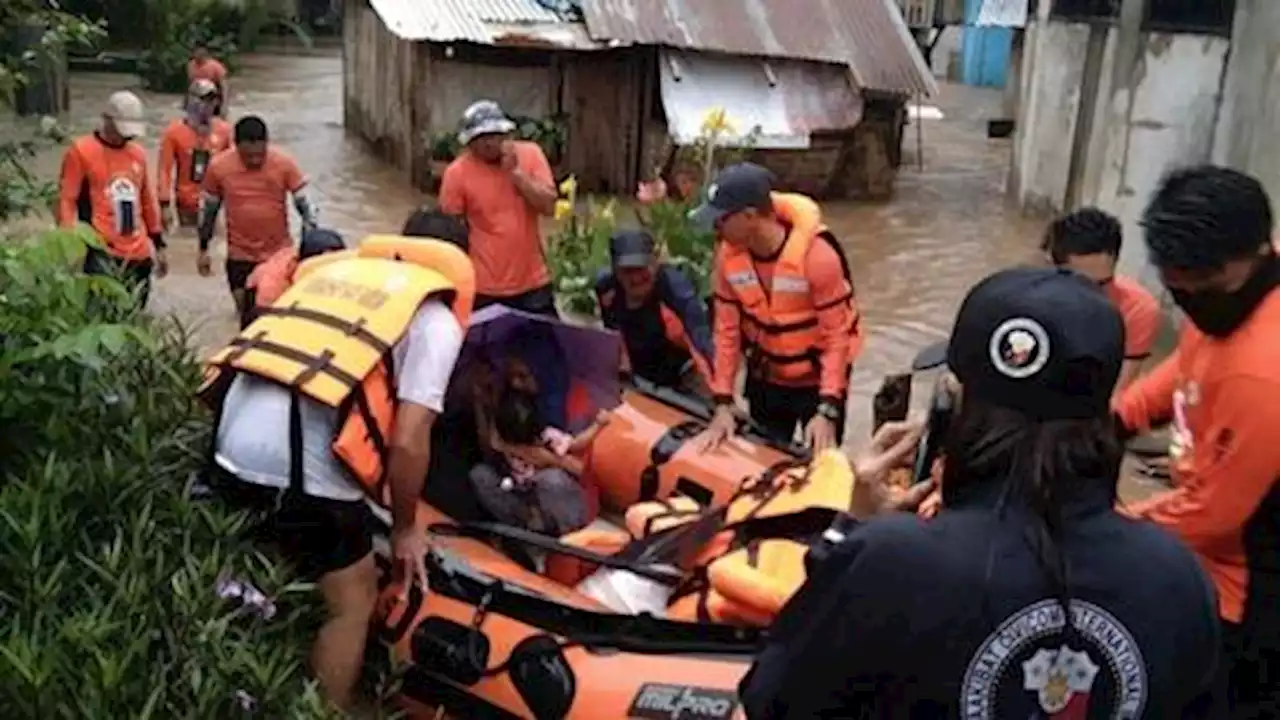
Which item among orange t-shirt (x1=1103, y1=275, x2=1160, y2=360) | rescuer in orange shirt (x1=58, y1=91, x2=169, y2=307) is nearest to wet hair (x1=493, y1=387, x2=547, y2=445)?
orange t-shirt (x1=1103, y1=275, x2=1160, y2=360)

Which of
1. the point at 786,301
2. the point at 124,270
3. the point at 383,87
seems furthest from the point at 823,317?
the point at 383,87

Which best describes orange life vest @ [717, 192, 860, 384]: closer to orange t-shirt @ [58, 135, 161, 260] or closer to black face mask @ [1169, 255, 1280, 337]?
black face mask @ [1169, 255, 1280, 337]

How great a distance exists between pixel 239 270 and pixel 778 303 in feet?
12.6

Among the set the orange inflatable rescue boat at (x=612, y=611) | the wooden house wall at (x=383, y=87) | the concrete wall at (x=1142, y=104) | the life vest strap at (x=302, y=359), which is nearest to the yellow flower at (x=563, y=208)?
the orange inflatable rescue boat at (x=612, y=611)

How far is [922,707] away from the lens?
1816mm

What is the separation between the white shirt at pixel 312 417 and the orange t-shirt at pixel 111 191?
3821 mm

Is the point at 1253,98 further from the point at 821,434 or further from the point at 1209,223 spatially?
the point at 1209,223

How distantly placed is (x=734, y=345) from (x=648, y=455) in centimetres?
57

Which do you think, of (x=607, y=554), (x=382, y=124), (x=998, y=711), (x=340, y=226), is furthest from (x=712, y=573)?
(x=382, y=124)

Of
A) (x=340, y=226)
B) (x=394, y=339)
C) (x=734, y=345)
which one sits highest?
(x=394, y=339)

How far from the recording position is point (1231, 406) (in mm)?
2727

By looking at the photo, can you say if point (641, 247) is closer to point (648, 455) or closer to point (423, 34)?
point (648, 455)

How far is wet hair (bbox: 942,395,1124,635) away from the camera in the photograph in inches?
69.9

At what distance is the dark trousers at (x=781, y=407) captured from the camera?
18.8 ft
